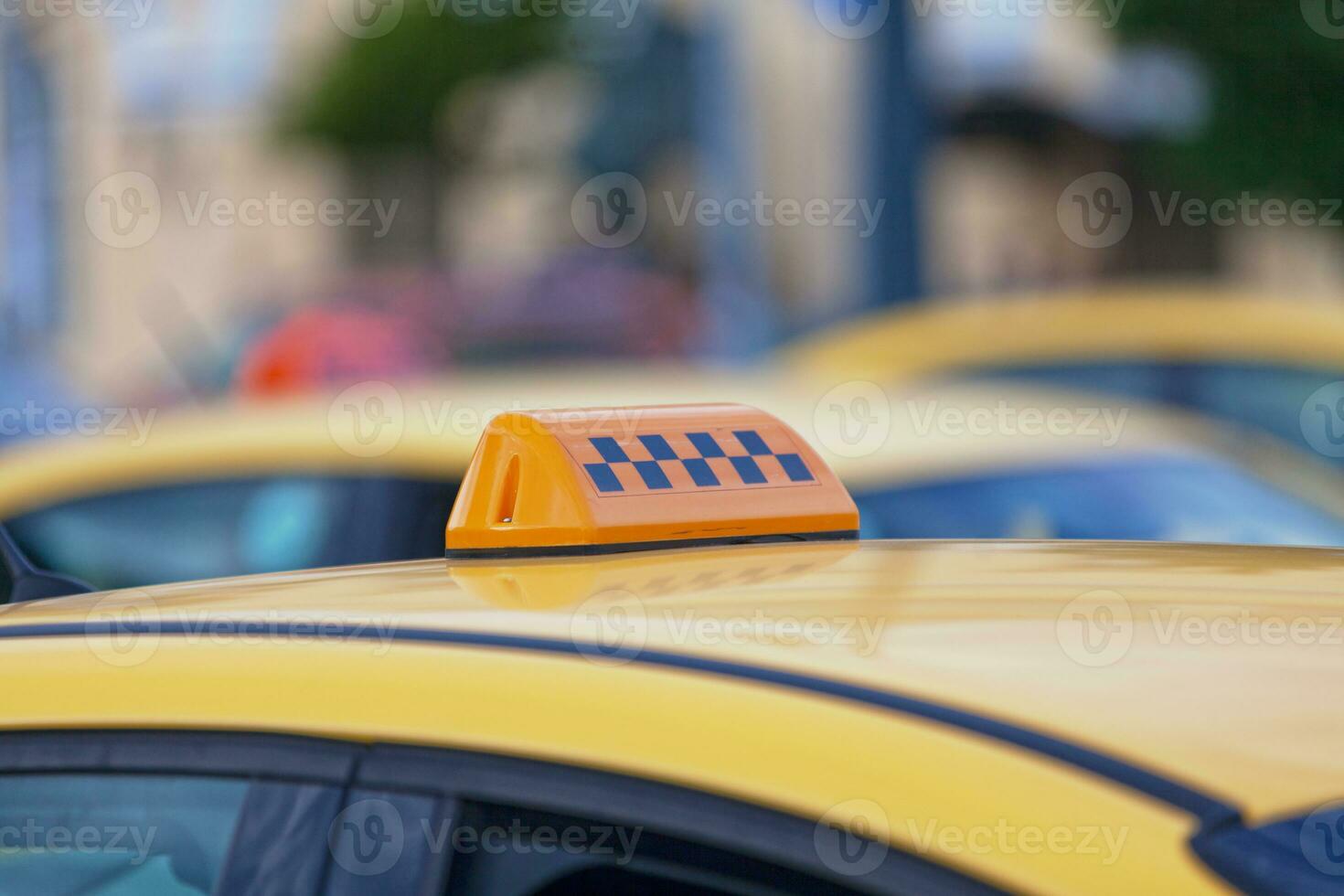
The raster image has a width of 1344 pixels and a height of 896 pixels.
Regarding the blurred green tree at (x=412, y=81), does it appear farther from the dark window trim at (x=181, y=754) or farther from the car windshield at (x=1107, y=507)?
the dark window trim at (x=181, y=754)

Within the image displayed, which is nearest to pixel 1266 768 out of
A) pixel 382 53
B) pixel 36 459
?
pixel 36 459

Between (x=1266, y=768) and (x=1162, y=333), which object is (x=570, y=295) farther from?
(x=1266, y=768)

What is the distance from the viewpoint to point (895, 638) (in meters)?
1.35
